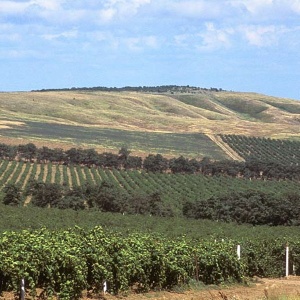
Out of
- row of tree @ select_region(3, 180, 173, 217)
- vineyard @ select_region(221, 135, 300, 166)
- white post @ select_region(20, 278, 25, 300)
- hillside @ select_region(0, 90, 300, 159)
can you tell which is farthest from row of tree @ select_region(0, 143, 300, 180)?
white post @ select_region(20, 278, 25, 300)

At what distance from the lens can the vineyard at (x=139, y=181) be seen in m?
80.0

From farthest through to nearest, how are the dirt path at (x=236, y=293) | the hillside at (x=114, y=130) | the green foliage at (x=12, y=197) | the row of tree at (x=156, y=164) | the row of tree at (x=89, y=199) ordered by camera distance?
the hillside at (x=114, y=130) < the row of tree at (x=156, y=164) < the green foliage at (x=12, y=197) < the row of tree at (x=89, y=199) < the dirt path at (x=236, y=293)

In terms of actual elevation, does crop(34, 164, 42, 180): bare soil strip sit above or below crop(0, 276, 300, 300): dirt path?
below

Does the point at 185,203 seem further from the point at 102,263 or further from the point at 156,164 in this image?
the point at 102,263

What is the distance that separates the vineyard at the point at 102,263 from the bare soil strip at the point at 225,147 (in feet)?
328

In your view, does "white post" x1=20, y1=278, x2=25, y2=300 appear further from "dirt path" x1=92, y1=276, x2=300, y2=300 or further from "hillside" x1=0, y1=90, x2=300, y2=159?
"hillside" x1=0, y1=90, x2=300, y2=159

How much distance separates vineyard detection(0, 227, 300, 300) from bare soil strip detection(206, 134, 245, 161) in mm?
99913

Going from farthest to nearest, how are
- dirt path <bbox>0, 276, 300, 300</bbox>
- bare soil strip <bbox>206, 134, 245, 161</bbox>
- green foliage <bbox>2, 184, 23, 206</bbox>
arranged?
bare soil strip <bbox>206, 134, 245, 161</bbox> → green foliage <bbox>2, 184, 23, 206</bbox> → dirt path <bbox>0, 276, 300, 300</bbox>

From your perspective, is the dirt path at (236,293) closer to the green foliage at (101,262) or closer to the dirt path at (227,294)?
the dirt path at (227,294)

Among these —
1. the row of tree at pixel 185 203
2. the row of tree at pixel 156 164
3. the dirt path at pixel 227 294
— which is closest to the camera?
the dirt path at pixel 227 294

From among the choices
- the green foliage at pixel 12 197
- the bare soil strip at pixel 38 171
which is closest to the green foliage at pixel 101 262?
the green foliage at pixel 12 197

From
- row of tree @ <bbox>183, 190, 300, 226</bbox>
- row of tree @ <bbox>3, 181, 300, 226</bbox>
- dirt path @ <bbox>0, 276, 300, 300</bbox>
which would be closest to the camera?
dirt path @ <bbox>0, 276, 300, 300</bbox>

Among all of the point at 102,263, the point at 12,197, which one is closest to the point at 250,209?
the point at 12,197

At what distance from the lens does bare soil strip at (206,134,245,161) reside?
120 meters
